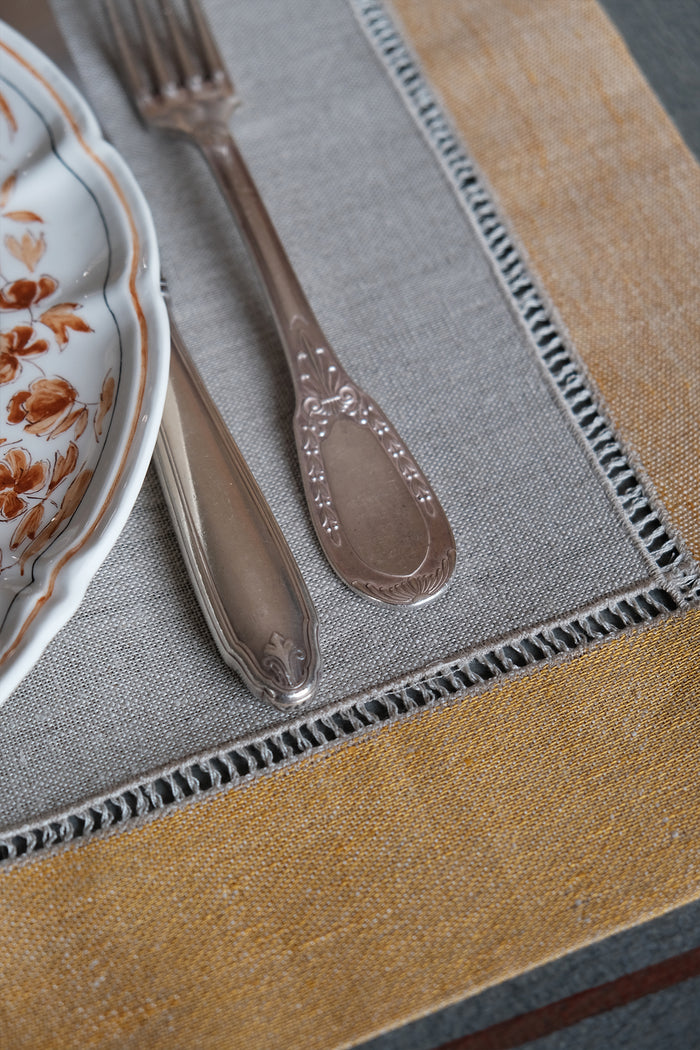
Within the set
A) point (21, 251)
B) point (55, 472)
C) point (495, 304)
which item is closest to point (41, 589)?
point (55, 472)

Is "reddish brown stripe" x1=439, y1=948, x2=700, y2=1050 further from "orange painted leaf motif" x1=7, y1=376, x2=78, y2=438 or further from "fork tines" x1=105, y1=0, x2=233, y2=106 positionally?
"fork tines" x1=105, y1=0, x2=233, y2=106

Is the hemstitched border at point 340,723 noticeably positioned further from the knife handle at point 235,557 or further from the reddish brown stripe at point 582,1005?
the reddish brown stripe at point 582,1005

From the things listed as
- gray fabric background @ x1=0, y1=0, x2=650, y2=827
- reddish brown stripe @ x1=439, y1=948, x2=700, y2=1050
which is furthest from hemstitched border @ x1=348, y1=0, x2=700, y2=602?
reddish brown stripe @ x1=439, y1=948, x2=700, y2=1050

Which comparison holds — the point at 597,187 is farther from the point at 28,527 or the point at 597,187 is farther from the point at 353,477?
the point at 28,527

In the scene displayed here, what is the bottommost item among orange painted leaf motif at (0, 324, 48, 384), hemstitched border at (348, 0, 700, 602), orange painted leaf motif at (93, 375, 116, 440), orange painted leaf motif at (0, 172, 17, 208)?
hemstitched border at (348, 0, 700, 602)

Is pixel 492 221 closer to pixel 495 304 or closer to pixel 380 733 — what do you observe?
pixel 495 304

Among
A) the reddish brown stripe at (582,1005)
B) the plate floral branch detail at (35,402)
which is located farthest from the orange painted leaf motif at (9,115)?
the reddish brown stripe at (582,1005)
